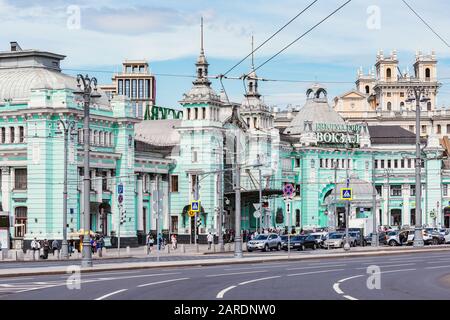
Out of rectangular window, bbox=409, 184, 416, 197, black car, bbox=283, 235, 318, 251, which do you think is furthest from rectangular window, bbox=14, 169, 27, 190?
rectangular window, bbox=409, 184, 416, 197

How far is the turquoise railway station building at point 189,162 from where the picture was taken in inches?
3551

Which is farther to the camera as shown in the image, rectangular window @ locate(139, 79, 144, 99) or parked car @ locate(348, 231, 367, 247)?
rectangular window @ locate(139, 79, 144, 99)

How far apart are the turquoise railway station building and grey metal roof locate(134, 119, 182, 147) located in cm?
17

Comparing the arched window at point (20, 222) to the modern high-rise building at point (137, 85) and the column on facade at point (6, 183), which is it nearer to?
the column on facade at point (6, 183)

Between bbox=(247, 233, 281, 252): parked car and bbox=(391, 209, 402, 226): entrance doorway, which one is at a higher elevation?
bbox=(391, 209, 402, 226): entrance doorway

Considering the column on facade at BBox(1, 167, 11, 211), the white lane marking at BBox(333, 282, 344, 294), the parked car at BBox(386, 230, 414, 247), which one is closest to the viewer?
the white lane marking at BBox(333, 282, 344, 294)

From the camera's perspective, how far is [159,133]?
121750 millimetres

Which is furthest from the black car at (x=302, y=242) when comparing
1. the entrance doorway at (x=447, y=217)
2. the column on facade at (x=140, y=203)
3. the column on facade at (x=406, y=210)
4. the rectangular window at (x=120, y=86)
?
the rectangular window at (x=120, y=86)

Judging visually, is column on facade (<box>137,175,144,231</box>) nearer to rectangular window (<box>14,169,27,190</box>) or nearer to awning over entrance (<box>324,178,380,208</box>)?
rectangular window (<box>14,169,27,190</box>)

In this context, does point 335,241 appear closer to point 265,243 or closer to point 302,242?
point 302,242

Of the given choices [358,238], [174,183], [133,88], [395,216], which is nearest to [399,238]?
[358,238]

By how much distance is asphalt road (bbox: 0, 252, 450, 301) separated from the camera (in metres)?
31.6
